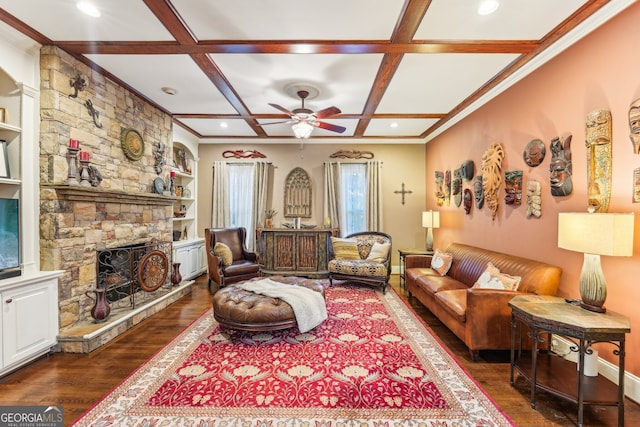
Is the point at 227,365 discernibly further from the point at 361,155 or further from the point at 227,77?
the point at 361,155

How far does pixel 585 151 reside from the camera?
245cm

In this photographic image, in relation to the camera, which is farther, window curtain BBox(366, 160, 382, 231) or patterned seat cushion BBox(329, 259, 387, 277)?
window curtain BBox(366, 160, 382, 231)

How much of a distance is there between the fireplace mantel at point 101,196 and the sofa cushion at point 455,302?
406 centimetres

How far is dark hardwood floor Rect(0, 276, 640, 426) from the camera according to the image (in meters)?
1.94

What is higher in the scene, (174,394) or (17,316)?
(17,316)

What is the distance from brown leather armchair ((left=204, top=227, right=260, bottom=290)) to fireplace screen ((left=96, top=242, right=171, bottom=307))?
871mm

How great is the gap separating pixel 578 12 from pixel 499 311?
102 inches

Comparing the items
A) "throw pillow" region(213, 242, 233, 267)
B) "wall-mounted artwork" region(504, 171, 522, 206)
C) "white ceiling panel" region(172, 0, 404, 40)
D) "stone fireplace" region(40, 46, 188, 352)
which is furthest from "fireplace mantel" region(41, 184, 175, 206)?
"wall-mounted artwork" region(504, 171, 522, 206)

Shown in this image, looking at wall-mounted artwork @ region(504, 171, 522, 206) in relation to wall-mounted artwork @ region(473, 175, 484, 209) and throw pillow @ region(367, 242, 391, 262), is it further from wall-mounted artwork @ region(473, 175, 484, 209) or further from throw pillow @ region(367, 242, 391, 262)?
throw pillow @ region(367, 242, 391, 262)

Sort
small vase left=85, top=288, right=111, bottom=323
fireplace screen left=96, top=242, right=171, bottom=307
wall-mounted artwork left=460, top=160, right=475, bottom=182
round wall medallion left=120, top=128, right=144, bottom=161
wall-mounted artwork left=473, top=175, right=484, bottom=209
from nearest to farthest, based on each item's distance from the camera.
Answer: small vase left=85, top=288, right=111, bottom=323, fireplace screen left=96, top=242, right=171, bottom=307, round wall medallion left=120, top=128, right=144, bottom=161, wall-mounted artwork left=473, top=175, right=484, bottom=209, wall-mounted artwork left=460, top=160, right=475, bottom=182

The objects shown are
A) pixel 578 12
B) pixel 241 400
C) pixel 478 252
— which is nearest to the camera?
pixel 241 400

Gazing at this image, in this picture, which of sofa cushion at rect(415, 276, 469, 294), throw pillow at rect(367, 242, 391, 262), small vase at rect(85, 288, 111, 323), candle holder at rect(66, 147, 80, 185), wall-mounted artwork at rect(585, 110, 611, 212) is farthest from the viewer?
throw pillow at rect(367, 242, 391, 262)

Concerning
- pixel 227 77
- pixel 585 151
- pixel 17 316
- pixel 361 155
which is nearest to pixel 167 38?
pixel 227 77

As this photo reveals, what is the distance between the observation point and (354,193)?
6.32m
